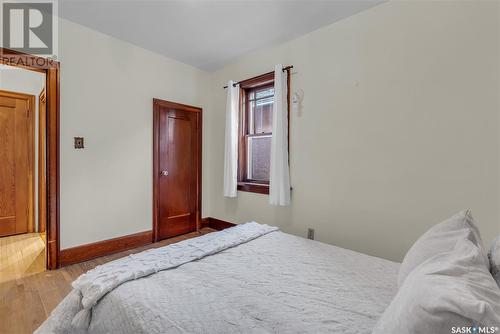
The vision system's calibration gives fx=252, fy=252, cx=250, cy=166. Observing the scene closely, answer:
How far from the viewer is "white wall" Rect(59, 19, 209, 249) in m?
2.72

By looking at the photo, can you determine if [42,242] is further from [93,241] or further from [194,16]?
[194,16]

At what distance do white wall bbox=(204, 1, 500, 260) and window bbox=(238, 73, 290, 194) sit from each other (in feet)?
1.56

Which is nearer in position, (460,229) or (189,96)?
(460,229)

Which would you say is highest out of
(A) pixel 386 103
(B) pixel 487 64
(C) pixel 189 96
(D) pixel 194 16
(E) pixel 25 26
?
(D) pixel 194 16

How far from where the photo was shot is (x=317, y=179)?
2883 mm

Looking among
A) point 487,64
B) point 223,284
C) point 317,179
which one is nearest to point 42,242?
point 223,284

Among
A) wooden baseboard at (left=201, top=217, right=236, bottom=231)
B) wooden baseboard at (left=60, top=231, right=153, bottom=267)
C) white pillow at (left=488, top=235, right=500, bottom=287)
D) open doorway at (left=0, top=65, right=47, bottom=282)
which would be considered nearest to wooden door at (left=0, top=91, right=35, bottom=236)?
open doorway at (left=0, top=65, right=47, bottom=282)

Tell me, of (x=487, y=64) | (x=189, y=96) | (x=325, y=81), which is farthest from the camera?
(x=189, y=96)

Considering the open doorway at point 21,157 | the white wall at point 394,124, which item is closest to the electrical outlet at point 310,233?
the white wall at point 394,124

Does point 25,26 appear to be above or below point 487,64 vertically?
above

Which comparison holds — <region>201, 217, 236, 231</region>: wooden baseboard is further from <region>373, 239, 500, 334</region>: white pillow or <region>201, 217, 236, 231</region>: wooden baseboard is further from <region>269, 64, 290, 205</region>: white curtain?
<region>373, 239, 500, 334</region>: white pillow

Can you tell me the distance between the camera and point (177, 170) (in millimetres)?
3723

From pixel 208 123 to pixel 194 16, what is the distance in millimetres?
1738

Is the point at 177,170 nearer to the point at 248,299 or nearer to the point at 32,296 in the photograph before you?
the point at 32,296
